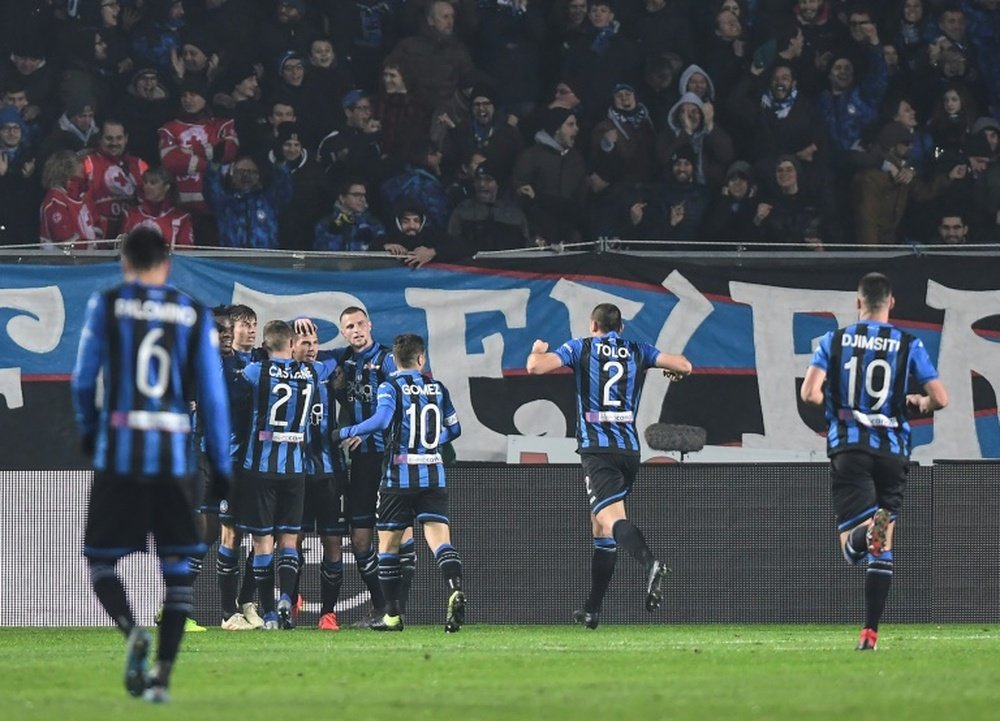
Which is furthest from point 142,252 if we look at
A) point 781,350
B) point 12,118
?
point 12,118

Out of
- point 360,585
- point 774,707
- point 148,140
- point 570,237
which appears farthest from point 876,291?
point 148,140

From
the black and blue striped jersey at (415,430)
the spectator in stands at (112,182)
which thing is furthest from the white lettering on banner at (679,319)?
the spectator in stands at (112,182)

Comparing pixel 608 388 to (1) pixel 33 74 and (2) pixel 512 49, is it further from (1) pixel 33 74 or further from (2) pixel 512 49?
(1) pixel 33 74

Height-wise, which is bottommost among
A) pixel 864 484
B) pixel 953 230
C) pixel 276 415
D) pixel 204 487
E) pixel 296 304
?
pixel 204 487

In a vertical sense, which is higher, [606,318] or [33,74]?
[33,74]

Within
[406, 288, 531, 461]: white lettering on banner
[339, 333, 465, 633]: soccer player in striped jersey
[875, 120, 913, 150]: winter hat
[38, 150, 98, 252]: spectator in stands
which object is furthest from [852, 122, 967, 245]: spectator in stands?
[38, 150, 98, 252]: spectator in stands

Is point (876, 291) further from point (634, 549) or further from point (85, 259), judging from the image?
point (85, 259)

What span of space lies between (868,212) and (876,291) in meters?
7.64

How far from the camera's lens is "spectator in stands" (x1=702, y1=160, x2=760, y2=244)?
17.7 metres

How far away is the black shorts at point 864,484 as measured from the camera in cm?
1050

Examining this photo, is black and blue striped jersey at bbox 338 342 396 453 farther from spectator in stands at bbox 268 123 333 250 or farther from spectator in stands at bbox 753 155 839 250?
spectator in stands at bbox 753 155 839 250

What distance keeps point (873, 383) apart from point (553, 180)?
307 inches

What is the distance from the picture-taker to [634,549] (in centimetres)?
1268

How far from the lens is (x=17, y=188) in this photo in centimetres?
1764
